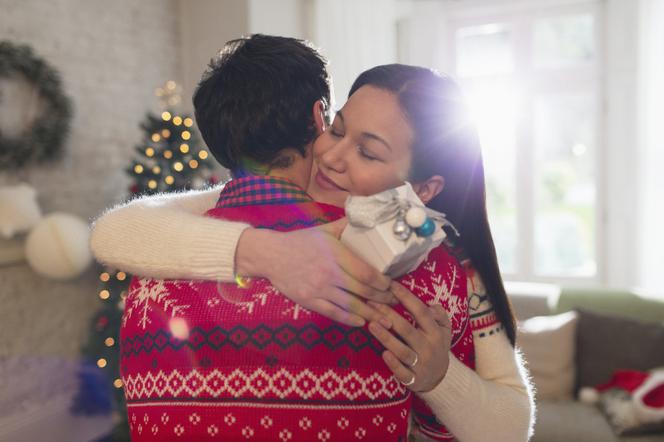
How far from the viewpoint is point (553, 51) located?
18.1ft

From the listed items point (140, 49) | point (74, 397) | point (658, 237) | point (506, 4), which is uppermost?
point (506, 4)

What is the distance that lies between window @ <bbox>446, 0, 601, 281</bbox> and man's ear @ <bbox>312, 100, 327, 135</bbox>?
4937 millimetres

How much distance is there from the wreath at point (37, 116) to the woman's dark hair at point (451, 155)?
3.07m

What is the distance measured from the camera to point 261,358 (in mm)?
773

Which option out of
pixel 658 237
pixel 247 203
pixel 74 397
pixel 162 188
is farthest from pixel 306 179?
pixel 658 237

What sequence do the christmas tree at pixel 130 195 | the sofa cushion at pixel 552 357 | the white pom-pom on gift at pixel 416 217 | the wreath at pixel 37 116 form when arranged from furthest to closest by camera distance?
the christmas tree at pixel 130 195, the wreath at pixel 37 116, the sofa cushion at pixel 552 357, the white pom-pom on gift at pixel 416 217

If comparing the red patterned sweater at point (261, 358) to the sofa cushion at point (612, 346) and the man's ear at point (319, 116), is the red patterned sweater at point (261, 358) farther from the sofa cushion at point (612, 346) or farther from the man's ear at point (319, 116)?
the sofa cushion at point (612, 346)

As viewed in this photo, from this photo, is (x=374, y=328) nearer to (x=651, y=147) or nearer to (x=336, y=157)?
(x=336, y=157)

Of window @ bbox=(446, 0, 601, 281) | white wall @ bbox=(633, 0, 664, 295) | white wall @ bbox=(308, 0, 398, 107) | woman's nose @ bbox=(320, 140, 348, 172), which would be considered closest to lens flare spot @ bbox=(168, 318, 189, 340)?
woman's nose @ bbox=(320, 140, 348, 172)

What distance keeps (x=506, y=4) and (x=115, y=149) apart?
380 centimetres

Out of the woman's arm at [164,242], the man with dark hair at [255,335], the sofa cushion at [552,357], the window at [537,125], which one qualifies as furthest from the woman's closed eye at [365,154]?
the window at [537,125]

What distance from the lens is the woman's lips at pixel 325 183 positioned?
1.00 meters

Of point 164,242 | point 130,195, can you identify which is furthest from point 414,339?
point 130,195

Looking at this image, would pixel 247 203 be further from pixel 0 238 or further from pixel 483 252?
pixel 0 238
